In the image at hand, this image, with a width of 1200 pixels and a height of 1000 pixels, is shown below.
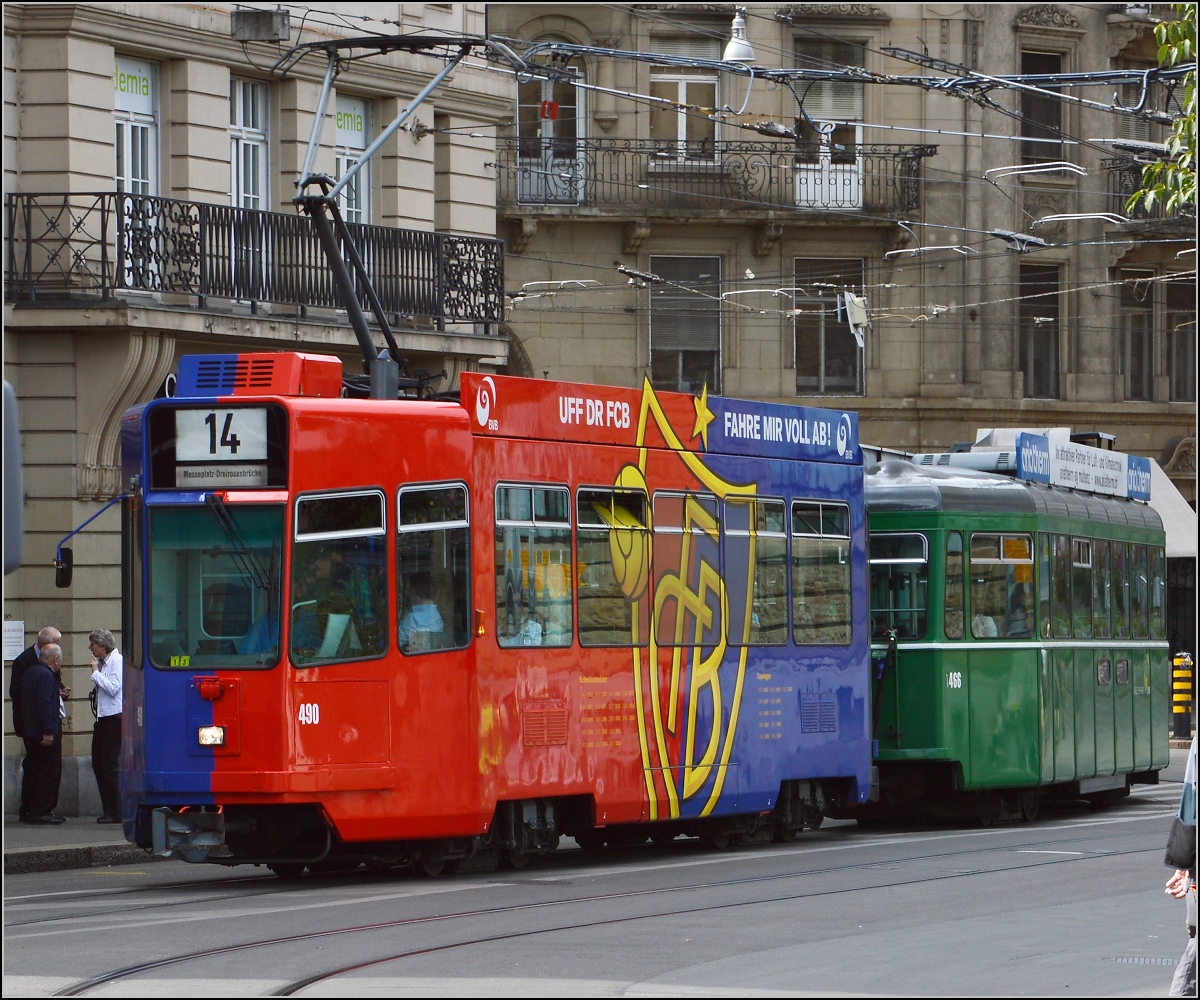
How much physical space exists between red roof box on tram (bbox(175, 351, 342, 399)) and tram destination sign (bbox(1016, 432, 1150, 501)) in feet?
26.6

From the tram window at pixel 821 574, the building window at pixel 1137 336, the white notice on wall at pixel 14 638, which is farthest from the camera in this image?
the building window at pixel 1137 336

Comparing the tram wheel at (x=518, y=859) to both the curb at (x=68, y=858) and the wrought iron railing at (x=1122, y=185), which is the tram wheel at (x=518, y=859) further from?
the wrought iron railing at (x=1122, y=185)

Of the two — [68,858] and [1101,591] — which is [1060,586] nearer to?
[1101,591]

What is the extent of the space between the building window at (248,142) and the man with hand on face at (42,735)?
6.35 m

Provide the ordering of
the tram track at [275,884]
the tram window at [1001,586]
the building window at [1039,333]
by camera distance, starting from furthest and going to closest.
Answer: the building window at [1039,333]
the tram window at [1001,586]
the tram track at [275,884]

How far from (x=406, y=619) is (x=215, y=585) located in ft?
3.80

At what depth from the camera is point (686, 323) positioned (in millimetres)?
37188

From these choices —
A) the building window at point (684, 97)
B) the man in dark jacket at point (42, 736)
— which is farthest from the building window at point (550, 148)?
the man in dark jacket at point (42, 736)

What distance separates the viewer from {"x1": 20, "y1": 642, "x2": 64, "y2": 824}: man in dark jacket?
19.9 meters

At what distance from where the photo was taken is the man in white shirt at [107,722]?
2027 centimetres

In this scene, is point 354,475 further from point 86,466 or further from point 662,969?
point 86,466

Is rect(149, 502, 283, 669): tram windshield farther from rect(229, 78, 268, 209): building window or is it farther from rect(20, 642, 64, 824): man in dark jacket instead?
rect(229, 78, 268, 209): building window

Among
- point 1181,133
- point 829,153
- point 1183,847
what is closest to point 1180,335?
point 829,153

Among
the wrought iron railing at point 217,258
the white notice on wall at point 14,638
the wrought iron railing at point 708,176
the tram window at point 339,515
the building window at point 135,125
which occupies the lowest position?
the white notice on wall at point 14,638
